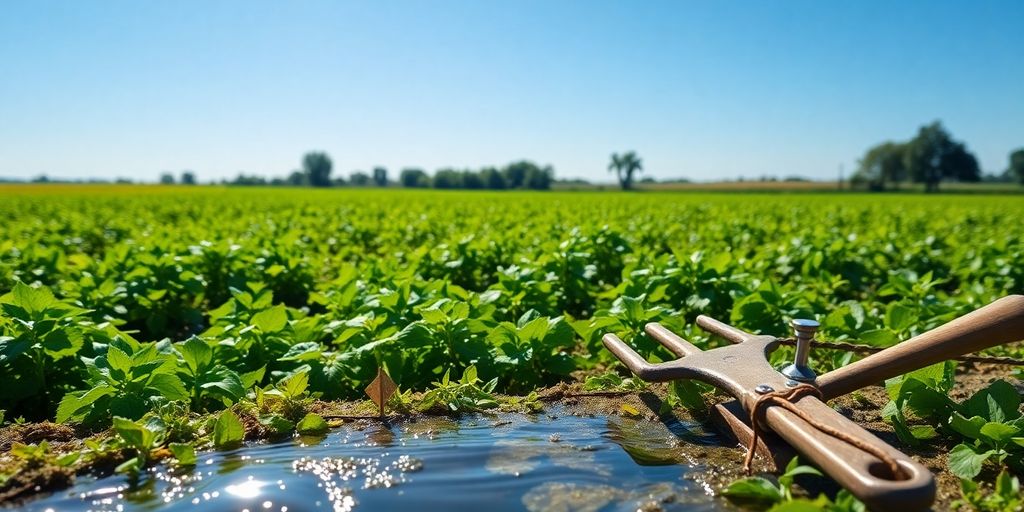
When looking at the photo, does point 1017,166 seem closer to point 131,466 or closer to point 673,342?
point 673,342

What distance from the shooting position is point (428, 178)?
97375 mm

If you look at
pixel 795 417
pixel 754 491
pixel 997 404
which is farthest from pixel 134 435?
pixel 997 404

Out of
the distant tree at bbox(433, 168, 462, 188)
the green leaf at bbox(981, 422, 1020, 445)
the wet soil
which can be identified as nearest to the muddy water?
the wet soil

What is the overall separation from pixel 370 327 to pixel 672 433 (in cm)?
170

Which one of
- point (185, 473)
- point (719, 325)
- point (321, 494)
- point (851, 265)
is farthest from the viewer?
point (851, 265)

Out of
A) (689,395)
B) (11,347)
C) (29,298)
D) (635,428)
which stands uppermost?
(29,298)

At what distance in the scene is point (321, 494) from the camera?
6.47 feet

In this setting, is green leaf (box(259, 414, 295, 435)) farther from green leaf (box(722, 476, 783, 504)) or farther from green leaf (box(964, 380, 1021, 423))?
green leaf (box(964, 380, 1021, 423))

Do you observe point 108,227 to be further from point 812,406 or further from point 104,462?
point 812,406

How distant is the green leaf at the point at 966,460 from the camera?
2.09 meters

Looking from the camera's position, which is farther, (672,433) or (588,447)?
(672,433)

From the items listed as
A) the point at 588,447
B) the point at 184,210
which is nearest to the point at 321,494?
the point at 588,447

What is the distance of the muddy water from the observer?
1.92 meters

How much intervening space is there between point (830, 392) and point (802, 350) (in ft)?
0.55
